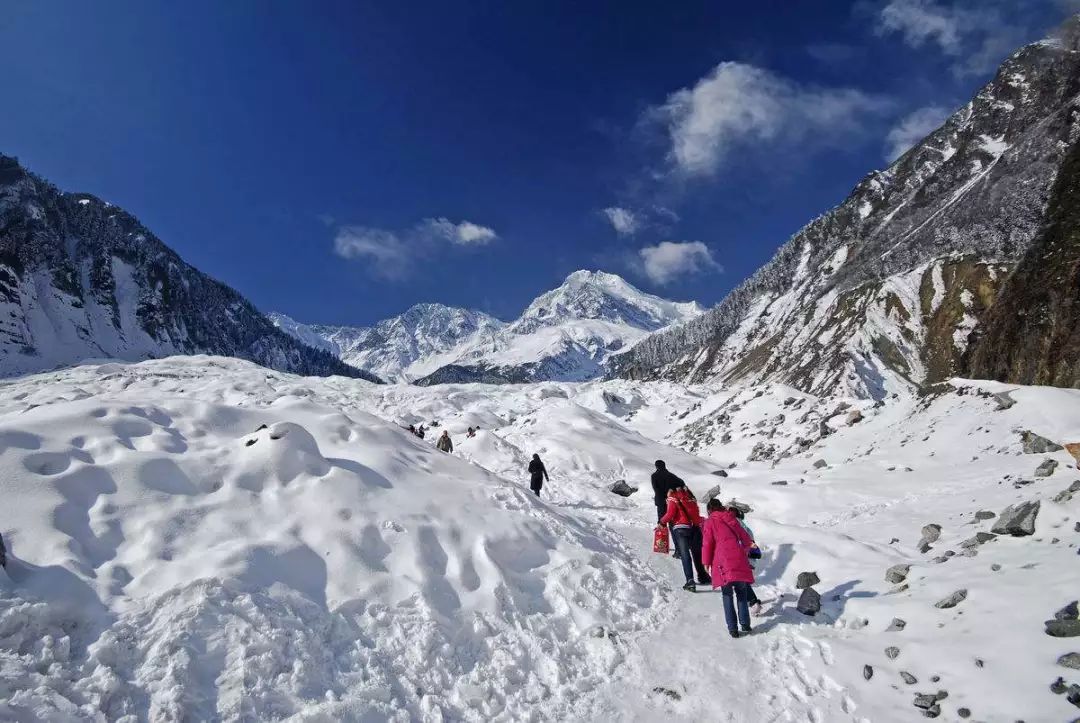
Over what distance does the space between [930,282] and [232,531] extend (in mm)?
106212

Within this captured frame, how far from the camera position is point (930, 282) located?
3506 inches

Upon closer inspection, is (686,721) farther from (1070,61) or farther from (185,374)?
(1070,61)

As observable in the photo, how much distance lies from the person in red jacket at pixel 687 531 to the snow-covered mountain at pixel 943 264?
29.7m

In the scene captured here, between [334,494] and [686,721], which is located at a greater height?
[334,494]

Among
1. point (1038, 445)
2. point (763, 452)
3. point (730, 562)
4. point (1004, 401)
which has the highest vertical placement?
point (1004, 401)

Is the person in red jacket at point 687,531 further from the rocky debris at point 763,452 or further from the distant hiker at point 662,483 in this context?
the rocky debris at point 763,452

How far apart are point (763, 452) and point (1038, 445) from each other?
21927 millimetres

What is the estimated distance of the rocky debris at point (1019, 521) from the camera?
363 inches

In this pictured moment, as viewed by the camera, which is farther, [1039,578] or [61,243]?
[61,243]

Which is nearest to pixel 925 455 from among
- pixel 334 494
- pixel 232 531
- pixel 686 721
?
pixel 686 721

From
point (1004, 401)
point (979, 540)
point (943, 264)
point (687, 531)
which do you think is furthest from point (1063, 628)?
point (943, 264)

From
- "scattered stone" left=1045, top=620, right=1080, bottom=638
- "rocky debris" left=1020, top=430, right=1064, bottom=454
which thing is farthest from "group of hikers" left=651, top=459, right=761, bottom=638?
"rocky debris" left=1020, top=430, right=1064, bottom=454

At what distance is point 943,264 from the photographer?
89750mm

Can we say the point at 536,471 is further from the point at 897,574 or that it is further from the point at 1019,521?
the point at 1019,521
